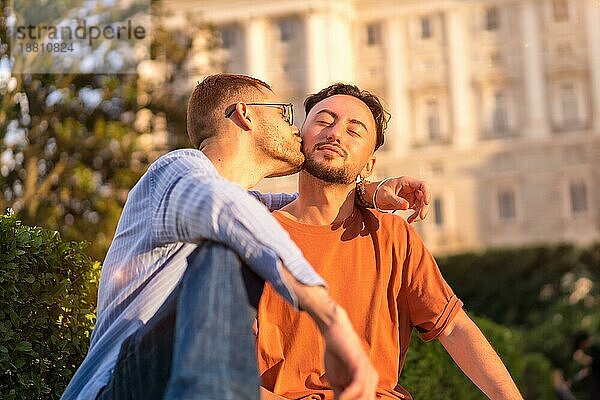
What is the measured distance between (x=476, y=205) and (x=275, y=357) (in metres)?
43.0

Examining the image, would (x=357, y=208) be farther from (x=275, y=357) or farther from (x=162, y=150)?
(x=162, y=150)

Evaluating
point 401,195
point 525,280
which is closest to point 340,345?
point 401,195

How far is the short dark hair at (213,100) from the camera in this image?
2.12 metres

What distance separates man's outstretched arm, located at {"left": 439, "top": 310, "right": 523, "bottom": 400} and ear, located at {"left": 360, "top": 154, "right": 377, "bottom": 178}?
1.50 feet

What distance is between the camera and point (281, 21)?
4834cm

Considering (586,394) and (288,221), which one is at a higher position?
(288,221)

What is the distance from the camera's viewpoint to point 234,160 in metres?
2.09

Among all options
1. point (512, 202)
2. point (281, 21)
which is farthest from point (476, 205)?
point (281, 21)

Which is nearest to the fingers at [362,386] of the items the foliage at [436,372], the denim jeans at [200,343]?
the denim jeans at [200,343]

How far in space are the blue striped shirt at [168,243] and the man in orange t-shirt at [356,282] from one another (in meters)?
0.51

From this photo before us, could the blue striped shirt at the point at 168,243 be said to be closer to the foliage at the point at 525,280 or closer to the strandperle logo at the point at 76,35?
the strandperle logo at the point at 76,35

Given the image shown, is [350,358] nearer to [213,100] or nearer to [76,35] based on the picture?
[213,100]

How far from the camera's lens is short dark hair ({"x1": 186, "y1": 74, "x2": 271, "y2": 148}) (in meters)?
2.12

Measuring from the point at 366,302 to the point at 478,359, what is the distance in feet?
0.99
